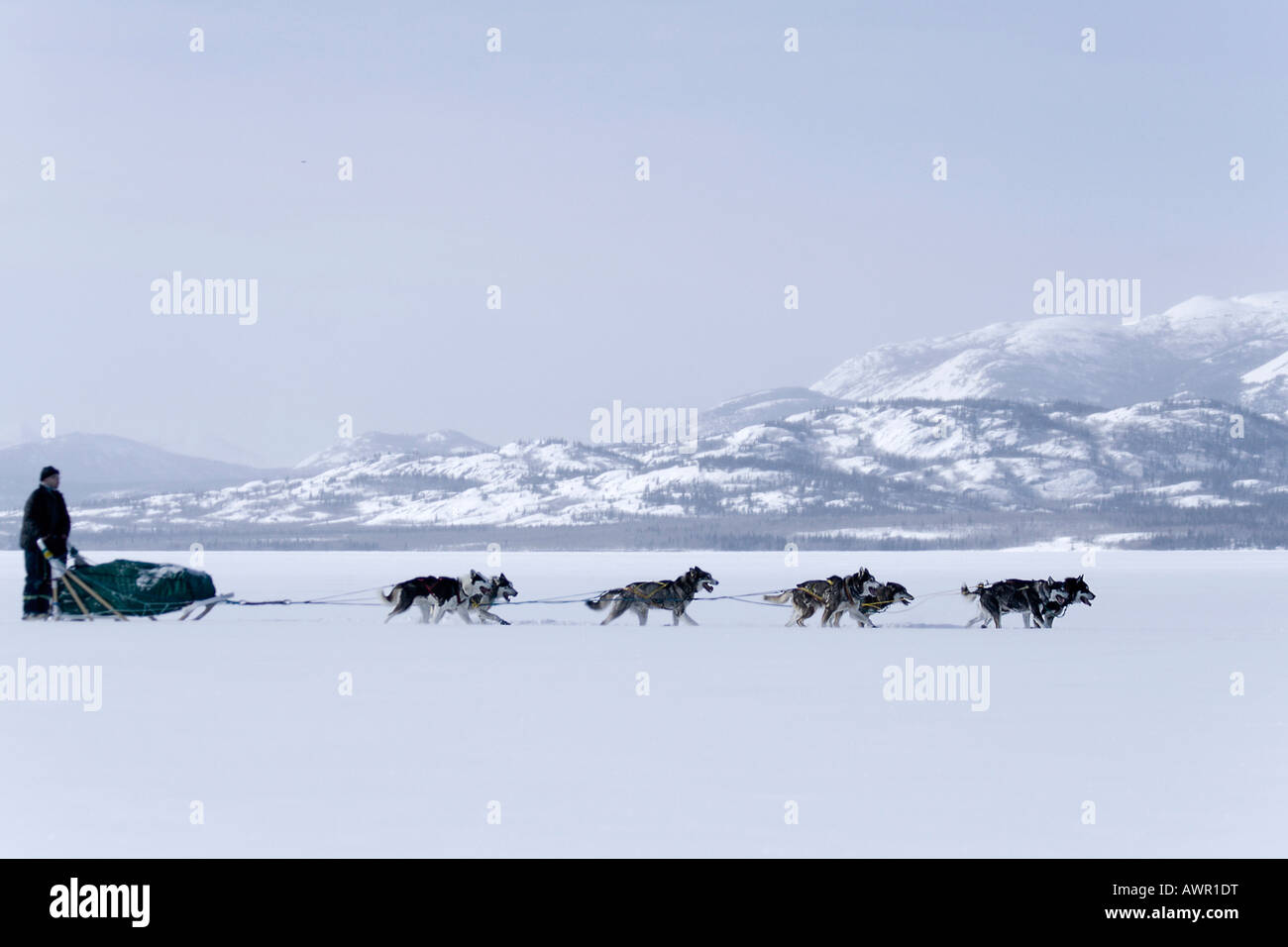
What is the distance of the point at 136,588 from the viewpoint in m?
13.9

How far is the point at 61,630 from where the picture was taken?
13.2 metres

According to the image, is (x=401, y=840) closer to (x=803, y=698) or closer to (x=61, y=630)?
(x=803, y=698)

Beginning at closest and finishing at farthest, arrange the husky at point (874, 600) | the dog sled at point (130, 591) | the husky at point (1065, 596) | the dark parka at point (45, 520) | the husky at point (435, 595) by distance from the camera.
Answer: the dark parka at point (45, 520) → the dog sled at point (130, 591) → the husky at point (874, 600) → the husky at point (1065, 596) → the husky at point (435, 595)

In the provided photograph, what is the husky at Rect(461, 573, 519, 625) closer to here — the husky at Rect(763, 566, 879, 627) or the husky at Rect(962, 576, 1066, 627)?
the husky at Rect(763, 566, 879, 627)

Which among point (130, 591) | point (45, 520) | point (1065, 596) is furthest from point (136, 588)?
point (1065, 596)

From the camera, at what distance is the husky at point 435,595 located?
1462cm

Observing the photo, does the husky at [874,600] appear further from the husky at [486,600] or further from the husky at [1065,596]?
the husky at [486,600]

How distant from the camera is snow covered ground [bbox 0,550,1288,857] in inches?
214

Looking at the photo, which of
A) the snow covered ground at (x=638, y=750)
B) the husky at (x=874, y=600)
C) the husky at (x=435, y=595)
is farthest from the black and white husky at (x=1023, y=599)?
the husky at (x=435, y=595)

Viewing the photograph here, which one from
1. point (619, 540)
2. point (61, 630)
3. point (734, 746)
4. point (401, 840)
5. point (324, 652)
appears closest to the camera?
point (401, 840)

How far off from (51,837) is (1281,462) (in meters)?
210

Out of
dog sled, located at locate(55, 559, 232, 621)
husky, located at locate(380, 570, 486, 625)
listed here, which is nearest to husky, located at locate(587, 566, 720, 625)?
husky, located at locate(380, 570, 486, 625)

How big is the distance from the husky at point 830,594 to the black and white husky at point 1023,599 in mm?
971
